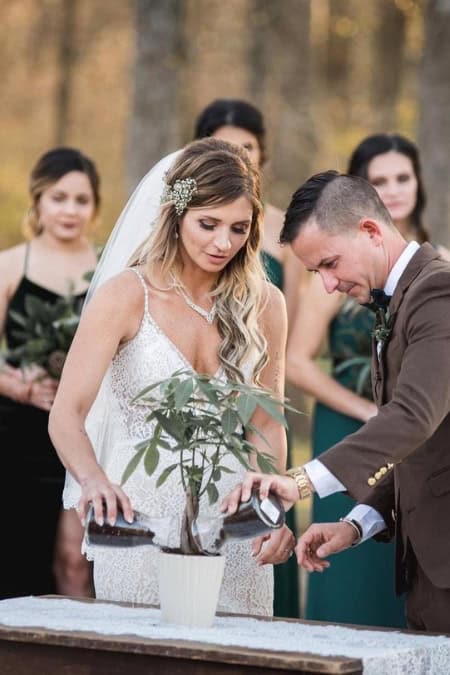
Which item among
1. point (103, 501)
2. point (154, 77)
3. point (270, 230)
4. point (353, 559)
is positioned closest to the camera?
point (103, 501)

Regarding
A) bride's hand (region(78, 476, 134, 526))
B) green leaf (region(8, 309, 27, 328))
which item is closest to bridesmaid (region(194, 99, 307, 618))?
green leaf (region(8, 309, 27, 328))

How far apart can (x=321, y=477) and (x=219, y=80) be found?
1433 cm

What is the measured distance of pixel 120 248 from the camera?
475 cm

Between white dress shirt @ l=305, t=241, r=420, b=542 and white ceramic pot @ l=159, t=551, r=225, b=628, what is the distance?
319mm

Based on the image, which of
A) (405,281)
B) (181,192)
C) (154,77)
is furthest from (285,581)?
(154,77)

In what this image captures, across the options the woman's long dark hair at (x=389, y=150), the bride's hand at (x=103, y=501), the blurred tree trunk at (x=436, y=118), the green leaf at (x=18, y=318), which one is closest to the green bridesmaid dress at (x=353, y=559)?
the woman's long dark hair at (x=389, y=150)

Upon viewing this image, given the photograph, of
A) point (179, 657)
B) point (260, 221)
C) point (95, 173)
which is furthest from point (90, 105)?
point (179, 657)

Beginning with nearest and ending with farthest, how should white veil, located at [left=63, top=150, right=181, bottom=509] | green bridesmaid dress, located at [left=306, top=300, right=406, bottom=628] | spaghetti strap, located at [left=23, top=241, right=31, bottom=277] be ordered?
white veil, located at [left=63, top=150, right=181, bottom=509] → green bridesmaid dress, located at [left=306, top=300, right=406, bottom=628] → spaghetti strap, located at [left=23, top=241, right=31, bottom=277]

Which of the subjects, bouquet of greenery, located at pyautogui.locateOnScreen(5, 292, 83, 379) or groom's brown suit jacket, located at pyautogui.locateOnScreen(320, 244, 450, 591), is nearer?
groom's brown suit jacket, located at pyautogui.locateOnScreen(320, 244, 450, 591)

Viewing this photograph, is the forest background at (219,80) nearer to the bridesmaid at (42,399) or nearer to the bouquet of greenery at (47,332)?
the bridesmaid at (42,399)

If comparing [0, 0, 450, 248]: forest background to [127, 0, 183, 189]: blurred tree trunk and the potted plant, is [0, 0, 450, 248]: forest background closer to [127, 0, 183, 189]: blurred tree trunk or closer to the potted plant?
[127, 0, 183, 189]: blurred tree trunk

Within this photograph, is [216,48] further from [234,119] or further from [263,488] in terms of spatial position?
[263,488]

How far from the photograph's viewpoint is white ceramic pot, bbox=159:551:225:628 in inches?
136

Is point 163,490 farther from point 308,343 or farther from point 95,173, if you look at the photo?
point 95,173
